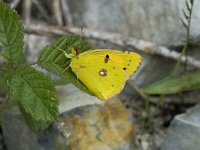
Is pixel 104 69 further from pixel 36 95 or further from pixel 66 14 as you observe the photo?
pixel 66 14

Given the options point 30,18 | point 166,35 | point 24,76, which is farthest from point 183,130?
point 30,18

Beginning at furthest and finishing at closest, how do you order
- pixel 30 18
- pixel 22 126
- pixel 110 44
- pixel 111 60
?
pixel 30 18 → pixel 110 44 → pixel 22 126 → pixel 111 60

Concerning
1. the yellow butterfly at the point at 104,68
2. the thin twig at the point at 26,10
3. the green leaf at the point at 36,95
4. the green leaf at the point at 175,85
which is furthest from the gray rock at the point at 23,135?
the thin twig at the point at 26,10

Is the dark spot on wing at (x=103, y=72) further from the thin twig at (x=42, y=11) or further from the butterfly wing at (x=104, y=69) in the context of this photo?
the thin twig at (x=42, y=11)

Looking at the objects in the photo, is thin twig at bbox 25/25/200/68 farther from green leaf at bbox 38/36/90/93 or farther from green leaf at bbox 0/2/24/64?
green leaf at bbox 0/2/24/64

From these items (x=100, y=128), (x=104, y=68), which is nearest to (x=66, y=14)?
(x=100, y=128)

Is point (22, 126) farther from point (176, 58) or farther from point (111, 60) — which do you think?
point (176, 58)

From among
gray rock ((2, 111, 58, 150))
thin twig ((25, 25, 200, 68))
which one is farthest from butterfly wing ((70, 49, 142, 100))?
thin twig ((25, 25, 200, 68))

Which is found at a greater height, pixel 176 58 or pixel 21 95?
pixel 21 95
